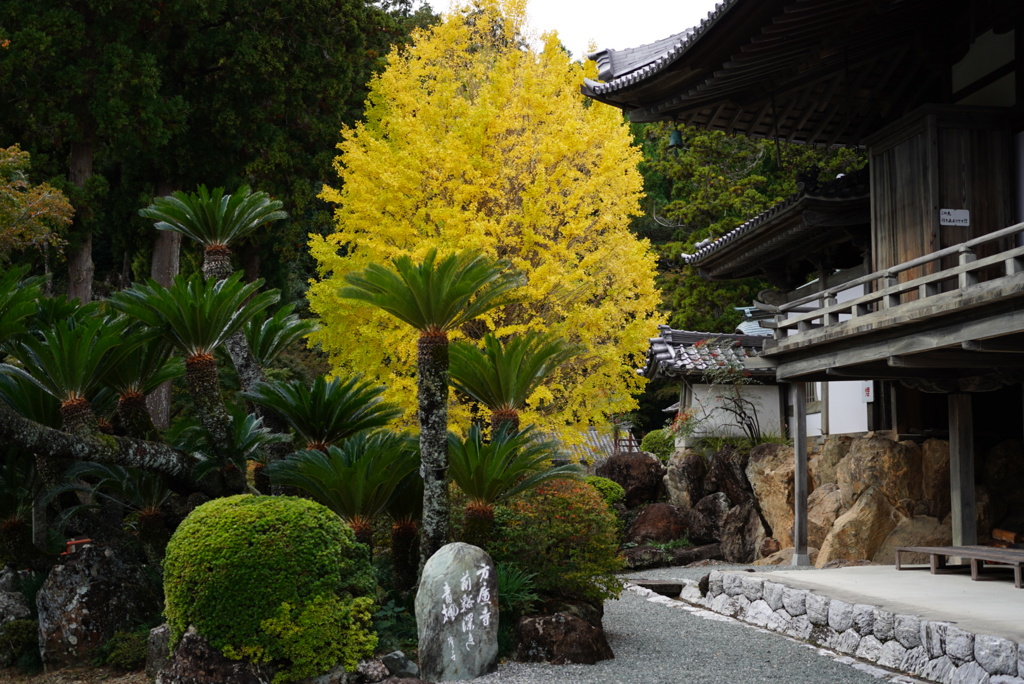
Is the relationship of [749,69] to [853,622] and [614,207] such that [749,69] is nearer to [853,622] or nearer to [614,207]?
[614,207]

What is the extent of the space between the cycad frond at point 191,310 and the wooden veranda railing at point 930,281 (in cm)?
703

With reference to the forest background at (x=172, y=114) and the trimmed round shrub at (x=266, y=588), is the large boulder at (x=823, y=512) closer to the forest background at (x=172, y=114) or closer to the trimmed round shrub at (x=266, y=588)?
the forest background at (x=172, y=114)

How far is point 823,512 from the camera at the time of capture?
49.7ft

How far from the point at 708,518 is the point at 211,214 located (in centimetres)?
1220

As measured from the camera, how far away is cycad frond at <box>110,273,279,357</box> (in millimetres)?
8570

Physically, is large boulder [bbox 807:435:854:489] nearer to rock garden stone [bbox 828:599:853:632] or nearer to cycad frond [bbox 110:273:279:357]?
rock garden stone [bbox 828:599:853:632]

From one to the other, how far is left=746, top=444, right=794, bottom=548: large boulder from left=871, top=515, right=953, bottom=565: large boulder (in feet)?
8.45

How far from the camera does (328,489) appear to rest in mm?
8906

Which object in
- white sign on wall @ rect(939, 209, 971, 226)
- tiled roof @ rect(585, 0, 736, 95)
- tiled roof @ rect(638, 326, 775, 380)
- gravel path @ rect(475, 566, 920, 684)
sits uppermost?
tiled roof @ rect(585, 0, 736, 95)

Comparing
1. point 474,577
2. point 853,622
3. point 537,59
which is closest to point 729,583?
point 853,622

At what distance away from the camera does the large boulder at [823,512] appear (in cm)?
1495

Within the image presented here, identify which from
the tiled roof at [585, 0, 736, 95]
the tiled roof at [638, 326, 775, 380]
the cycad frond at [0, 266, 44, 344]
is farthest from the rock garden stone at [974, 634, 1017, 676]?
the tiled roof at [638, 326, 775, 380]

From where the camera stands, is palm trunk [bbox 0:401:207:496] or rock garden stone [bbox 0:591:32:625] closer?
palm trunk [bbox 0:401:207:496]

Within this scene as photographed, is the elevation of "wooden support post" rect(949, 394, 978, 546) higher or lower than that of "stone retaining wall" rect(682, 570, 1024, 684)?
higher
